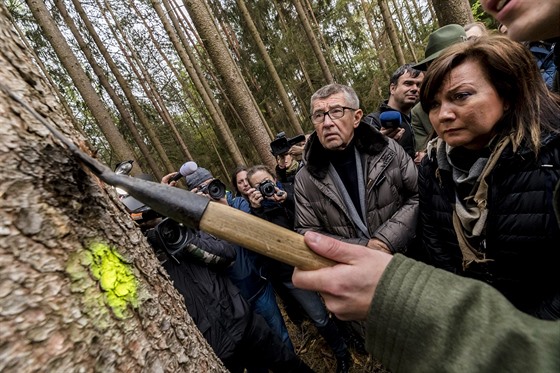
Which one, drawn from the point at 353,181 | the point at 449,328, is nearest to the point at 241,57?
the point at 353,181

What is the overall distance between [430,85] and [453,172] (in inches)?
22.4

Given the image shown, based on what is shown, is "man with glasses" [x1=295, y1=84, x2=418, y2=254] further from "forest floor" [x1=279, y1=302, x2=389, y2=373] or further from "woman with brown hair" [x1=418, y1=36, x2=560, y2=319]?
"forest floor" [x1=279, y1=302, x2=389, y2=373]

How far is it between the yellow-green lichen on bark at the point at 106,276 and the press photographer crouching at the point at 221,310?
1118 mm

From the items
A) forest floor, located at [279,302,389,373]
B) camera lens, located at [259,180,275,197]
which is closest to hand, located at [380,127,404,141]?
camera lens, located at [259,180,275,197]

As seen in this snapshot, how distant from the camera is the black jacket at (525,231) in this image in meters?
1.46

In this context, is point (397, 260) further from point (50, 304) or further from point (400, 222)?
point (400, 222)

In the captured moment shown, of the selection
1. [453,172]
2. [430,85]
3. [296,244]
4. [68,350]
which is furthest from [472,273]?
[68,350]

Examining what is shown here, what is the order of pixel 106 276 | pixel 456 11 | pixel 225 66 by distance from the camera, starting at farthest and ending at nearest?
pixel 225 66, pixel 456 11, pixel 106 276

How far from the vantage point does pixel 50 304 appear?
2.49 feet

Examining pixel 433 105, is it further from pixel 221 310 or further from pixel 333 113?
pixel 221 310

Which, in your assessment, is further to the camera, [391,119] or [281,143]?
[281,143]

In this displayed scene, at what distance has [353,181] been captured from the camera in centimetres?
274

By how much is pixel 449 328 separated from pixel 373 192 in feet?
6.18

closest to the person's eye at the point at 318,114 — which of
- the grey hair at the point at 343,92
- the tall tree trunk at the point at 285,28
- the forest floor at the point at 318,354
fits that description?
the grey hair at the point at 343,92
